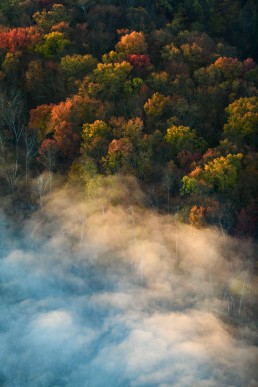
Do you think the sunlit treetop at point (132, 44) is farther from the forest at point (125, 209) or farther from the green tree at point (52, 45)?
the green tree at point (52, 45)

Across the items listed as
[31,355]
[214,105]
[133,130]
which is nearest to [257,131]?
[214,105]

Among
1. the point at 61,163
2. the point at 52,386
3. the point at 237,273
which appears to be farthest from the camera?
the point at 61,163

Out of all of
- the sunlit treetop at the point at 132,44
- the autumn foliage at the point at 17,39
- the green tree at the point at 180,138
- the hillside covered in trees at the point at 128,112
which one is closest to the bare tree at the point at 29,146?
the hillside covered in trees at the point at 128,112

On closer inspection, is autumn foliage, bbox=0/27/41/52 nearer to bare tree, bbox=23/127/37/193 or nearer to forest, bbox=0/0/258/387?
forest, bbox=0/0/258/387

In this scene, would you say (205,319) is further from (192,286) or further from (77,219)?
(77,219)

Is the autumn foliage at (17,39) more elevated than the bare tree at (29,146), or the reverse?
the autumn foliage at (17,39)

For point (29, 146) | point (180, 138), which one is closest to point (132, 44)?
point (180, 138)

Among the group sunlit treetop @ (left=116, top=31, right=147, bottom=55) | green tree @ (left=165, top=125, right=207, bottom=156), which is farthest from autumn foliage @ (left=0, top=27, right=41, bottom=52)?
green tree @ (left=165, top=125, right=207, bottom=156)
